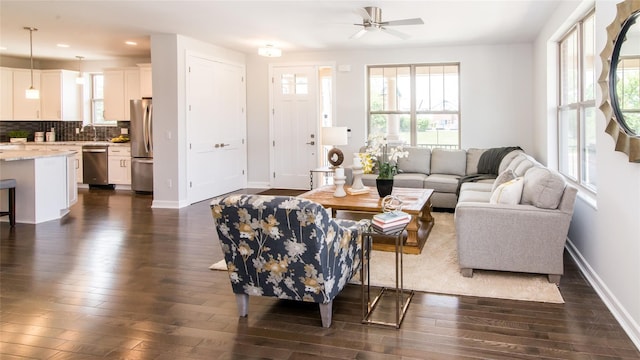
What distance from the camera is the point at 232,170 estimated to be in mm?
8703

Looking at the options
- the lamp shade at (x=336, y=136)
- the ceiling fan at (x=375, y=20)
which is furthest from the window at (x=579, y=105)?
the lamp shade at (x=336, y=136)

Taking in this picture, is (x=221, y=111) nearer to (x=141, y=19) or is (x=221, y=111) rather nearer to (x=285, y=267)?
(x=141, y=19)

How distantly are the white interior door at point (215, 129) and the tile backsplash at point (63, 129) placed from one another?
8.69ft

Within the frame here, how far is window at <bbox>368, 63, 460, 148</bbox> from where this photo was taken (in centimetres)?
805

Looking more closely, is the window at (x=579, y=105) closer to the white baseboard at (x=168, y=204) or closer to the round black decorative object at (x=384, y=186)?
the round black decorative object at (x=384, y=186)

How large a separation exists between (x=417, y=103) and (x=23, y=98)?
314 inches

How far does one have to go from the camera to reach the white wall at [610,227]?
2670 mm

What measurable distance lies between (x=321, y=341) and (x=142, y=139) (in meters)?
6.83

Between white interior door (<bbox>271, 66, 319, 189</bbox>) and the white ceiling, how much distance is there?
636 mm

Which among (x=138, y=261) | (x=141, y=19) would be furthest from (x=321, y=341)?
(x=141, y=19)

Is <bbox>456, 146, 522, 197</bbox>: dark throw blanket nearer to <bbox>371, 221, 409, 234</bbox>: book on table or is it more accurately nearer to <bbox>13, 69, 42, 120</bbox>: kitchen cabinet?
<bbox>371, 221, 409, 234</bbox>: book on table

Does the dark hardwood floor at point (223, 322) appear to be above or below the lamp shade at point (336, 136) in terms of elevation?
below

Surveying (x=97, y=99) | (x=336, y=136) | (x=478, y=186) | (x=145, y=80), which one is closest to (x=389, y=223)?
(x=478, y=186)

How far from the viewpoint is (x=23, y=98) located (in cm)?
956
